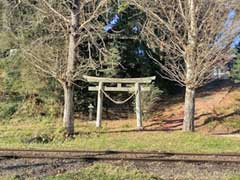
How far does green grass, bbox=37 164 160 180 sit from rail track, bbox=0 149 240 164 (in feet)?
5.57

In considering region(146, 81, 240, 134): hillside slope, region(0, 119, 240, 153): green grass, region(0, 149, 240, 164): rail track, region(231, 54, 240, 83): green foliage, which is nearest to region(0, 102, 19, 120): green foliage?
region(0, 119, 240, 153): green grass

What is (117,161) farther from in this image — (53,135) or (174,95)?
(174,95)

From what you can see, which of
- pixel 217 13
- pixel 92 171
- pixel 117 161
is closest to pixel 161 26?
pixel 217 13

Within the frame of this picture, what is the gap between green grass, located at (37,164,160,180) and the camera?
804 cm

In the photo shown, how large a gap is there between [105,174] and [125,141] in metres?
6.38

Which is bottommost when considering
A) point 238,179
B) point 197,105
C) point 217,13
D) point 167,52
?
point 238,179

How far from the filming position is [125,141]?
48.2ft

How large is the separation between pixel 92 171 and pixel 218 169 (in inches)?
108

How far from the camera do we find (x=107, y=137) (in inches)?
619

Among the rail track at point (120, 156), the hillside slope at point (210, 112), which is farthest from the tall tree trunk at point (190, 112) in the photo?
the rail track at point (120, 156)

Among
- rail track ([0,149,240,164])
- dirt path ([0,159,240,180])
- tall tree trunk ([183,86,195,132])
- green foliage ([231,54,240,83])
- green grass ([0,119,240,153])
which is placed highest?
green foliage ([231,54,240,83])

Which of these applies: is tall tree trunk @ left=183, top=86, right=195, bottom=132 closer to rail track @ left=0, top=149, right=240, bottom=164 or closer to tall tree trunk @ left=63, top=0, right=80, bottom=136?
tall tree trunk @ left=63, top=0, right=80, bottom=136

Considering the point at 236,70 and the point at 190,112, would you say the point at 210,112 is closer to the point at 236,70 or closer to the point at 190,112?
the point at 236,70

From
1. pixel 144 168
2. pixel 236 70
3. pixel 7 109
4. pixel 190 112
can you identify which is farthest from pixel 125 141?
pixel 7 109
